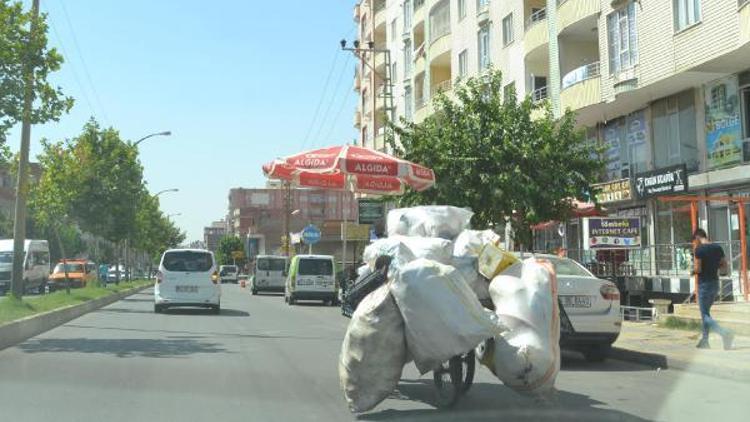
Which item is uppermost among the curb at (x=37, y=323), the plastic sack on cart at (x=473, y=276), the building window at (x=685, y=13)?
the building window at (x=685, y=13)

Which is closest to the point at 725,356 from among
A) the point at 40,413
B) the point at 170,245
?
the point at 40,413

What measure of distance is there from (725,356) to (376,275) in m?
5.90

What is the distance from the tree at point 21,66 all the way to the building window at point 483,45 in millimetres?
25252

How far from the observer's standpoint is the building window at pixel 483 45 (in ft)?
122

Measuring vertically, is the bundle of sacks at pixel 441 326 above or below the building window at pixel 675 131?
below

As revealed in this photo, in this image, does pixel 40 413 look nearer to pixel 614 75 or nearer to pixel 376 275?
pixel 376 275

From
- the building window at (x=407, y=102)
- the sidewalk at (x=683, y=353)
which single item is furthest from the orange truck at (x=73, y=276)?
the sidewalk at (x=683, y=353)

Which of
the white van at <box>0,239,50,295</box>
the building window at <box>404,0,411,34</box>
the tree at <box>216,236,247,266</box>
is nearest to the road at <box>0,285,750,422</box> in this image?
the white van at <box>0,239,50,295</box>

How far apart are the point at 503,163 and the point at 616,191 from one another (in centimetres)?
777

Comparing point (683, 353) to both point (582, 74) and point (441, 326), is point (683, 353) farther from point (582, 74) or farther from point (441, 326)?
point (582, 74)

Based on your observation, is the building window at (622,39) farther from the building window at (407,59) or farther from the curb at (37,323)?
the building window at (407,59)

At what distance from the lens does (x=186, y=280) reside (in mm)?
21922

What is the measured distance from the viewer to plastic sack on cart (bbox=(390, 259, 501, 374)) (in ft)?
22.6

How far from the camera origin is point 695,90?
2225 cm
